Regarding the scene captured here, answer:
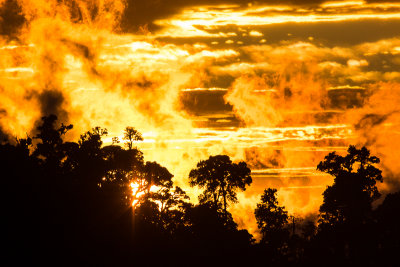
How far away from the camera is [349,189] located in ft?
287

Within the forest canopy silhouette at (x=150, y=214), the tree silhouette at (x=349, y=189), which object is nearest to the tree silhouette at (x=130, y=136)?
the forest canopy silhouette at (x=150, y=214)

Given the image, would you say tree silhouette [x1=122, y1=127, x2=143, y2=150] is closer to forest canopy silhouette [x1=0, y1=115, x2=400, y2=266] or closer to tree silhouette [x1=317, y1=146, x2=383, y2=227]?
forest canopy silhouette [x1=0, y1=115, x2=400, y2=266]

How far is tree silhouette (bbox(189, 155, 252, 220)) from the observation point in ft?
319

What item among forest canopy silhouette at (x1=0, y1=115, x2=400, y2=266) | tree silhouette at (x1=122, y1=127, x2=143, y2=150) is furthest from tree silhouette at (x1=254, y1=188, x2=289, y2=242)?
tree silhouette at (x1=122, y1=127, x2=143, y2=150)

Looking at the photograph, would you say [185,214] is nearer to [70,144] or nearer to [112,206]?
[70,144]

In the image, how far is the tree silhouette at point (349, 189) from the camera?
86.6 metres

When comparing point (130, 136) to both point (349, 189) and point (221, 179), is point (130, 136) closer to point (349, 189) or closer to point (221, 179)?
point (221, 179)

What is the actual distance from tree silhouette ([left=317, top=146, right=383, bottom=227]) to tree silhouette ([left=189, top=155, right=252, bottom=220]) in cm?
1316

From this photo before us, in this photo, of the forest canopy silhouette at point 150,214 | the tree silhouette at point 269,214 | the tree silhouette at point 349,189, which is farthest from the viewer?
the tree silhouette at point 269,214

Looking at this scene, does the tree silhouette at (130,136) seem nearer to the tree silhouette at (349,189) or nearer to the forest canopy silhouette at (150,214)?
the forest canopy silhouette at (150,214)

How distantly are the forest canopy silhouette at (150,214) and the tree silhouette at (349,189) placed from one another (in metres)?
0.13

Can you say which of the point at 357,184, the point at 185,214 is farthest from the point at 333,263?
the point at 185,214

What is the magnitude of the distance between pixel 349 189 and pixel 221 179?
62.5ft

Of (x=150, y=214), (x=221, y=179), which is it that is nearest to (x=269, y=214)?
(x=221, y=179)
